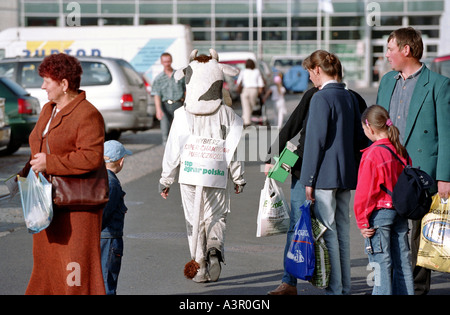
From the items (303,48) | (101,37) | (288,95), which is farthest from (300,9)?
(101,37)

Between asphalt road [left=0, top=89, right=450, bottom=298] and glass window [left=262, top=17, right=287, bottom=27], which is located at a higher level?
glass window [left=262, top=17, right=287, bottom=27]

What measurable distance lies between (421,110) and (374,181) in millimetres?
867

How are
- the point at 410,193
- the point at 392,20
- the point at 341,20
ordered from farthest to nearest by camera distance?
the point at 392,20, the point at 341,20, the point at 410,193

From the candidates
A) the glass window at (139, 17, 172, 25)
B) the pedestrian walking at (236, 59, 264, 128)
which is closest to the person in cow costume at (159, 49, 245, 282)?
the pedestrian walking at (236, 59, 264, 128)

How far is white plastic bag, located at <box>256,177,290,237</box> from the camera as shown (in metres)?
6.10

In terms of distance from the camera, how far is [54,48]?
84.4 ft

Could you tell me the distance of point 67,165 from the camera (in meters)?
4.41

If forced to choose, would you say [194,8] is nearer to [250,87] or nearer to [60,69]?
[250,87]

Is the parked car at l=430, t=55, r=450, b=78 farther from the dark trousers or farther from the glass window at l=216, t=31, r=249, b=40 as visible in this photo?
the glass window at l=216, t=31, r=249, b=40

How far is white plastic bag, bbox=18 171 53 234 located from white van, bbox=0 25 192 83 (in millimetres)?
20629

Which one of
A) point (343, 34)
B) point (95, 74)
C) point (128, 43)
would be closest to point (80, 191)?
point (95, 74)

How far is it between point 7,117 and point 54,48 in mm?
11254
